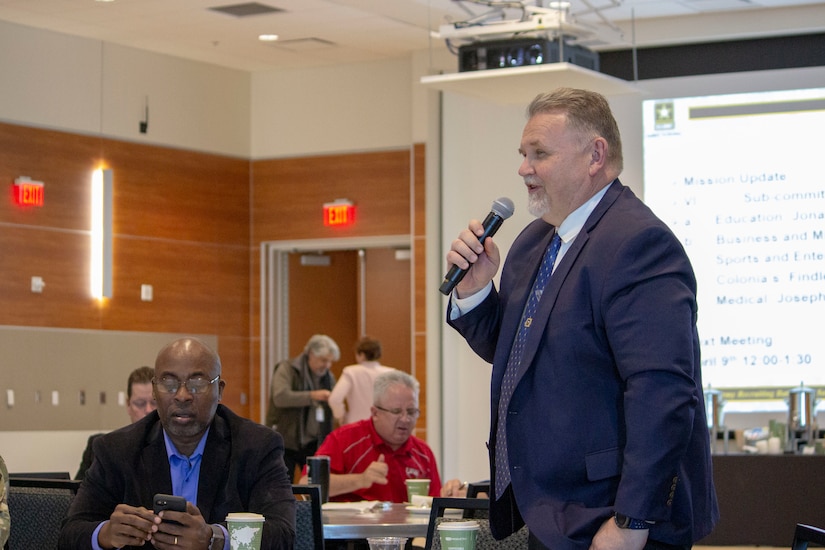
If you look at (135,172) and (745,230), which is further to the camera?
(135,172)

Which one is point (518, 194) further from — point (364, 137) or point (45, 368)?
point (45, 368)

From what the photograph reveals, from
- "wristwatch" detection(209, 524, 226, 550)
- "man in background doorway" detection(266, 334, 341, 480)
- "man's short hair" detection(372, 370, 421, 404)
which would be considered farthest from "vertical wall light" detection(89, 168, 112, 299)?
"wristwatch" detection(209, 524, 226, 550)

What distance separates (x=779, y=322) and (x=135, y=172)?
499cm

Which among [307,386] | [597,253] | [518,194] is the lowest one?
[307,386]

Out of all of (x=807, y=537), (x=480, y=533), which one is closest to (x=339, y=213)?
(x=480, y=533)

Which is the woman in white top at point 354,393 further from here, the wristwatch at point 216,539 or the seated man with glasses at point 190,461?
the wristwatch at point 216,539

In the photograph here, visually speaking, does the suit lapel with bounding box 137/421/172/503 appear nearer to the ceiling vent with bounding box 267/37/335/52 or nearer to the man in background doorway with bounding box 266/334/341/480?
the man in background doorway with bounding box 266/334/341/480

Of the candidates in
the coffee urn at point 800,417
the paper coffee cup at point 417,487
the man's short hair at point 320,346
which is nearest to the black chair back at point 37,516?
the paper coffee cup at point 417,487

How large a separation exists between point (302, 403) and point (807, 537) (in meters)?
7.01

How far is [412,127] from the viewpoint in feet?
33.8

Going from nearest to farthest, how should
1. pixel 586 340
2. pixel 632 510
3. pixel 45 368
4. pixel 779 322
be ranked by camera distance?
pixel 632 510
pixel 586 340
pixel 779 322
pixel 45 368

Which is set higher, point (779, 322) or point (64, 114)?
point (64, 114)

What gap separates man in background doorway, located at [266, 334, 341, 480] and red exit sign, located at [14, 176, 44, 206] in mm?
2130

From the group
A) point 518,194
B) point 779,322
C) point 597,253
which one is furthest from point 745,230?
point 597,253
